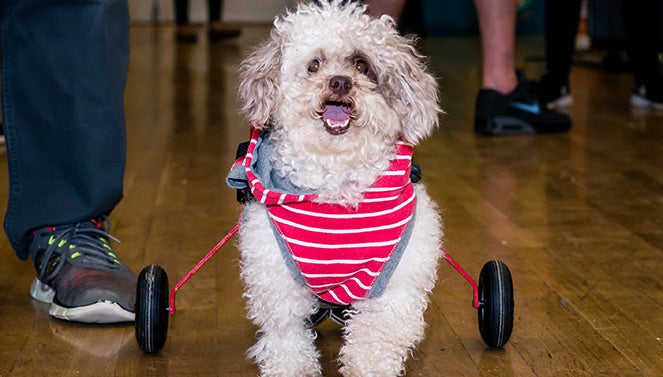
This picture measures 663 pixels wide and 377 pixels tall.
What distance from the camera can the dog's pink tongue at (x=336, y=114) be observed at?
149cm

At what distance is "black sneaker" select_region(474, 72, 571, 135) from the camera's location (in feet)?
12.5

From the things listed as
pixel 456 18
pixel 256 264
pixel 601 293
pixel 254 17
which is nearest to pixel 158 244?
pixel 256 264

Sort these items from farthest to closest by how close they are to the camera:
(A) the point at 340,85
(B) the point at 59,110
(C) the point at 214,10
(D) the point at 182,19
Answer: (D) the point at 182,19
(C) the point at 214,10
(B) the point at 59,110
(A) the point at 340,85

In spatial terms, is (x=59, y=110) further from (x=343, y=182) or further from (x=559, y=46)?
(x=559, y=46)

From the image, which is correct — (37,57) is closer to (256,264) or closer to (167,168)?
(256,264)

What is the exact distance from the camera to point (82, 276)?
6.12ft

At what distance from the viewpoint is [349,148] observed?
1493 mm

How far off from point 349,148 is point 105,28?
0.67 metres

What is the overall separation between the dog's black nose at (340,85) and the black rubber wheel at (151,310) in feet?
1.45

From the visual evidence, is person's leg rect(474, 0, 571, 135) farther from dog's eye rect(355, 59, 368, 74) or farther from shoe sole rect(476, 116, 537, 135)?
dog's eye rect(355, 59, 368, 74)

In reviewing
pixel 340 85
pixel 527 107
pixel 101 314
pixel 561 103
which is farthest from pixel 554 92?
pixel 340 85

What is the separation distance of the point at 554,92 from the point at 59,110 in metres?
3.04

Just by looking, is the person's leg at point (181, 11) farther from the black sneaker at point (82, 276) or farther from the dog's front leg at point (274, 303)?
the dog's front leg at point (274, 303)

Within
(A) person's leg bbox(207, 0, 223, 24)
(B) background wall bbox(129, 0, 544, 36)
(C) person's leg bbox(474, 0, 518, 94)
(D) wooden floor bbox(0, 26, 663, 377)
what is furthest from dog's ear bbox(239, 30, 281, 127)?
(A) person's leg bbox(207, 0, 223, 24)
